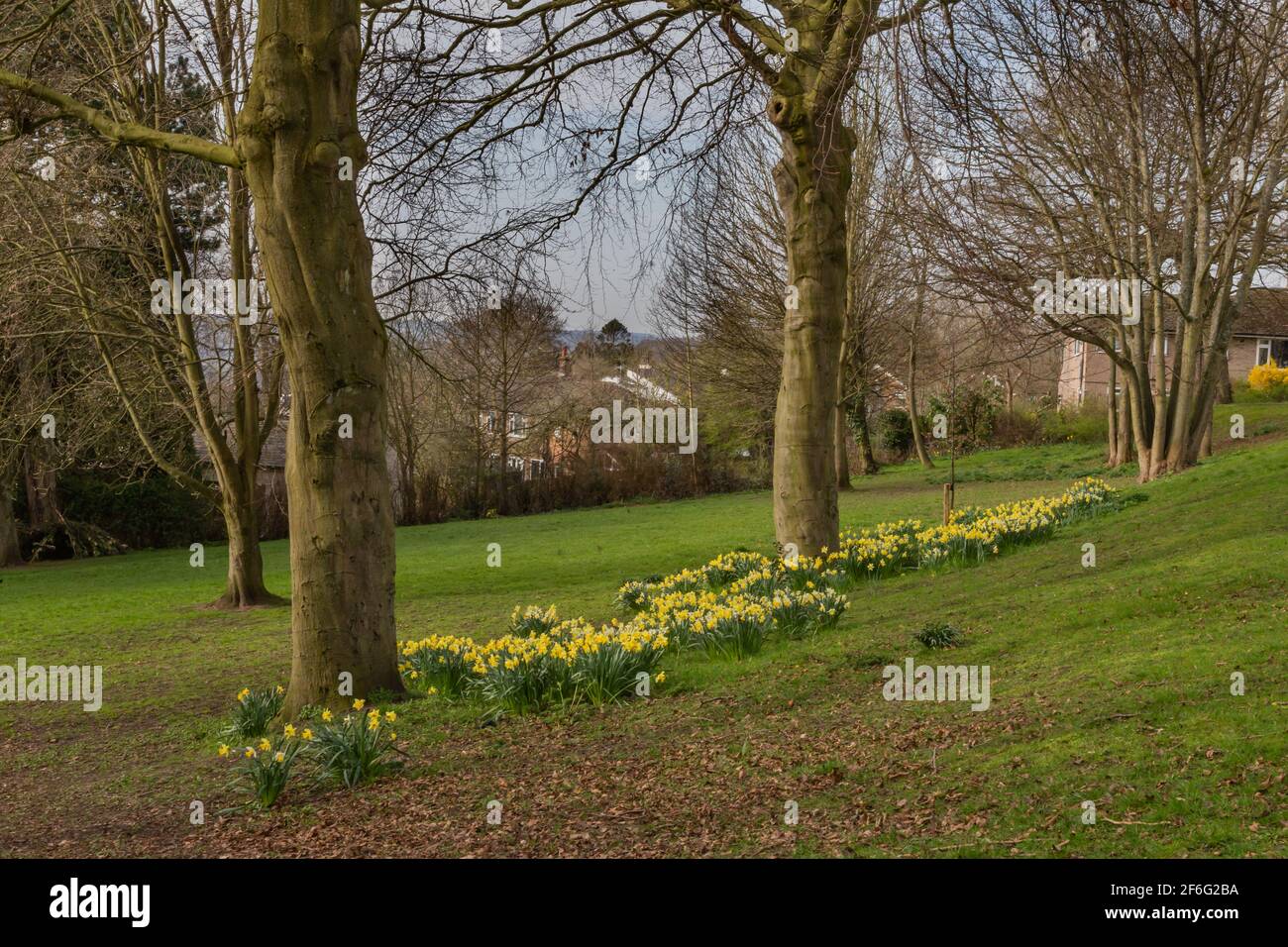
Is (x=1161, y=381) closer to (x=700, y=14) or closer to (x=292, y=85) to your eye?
(x=700, y=14)

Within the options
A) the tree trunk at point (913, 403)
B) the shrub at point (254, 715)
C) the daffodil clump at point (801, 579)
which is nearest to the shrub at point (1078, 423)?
the tree trunk at point (913, 403)

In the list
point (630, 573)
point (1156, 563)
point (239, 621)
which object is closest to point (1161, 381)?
point (630, 573)

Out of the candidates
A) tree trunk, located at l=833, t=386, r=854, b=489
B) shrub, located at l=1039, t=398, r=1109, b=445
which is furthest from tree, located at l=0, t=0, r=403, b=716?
shrub, located at l=1039, t=398, r=1109, b=445

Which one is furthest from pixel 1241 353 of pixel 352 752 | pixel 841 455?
pixel 352 752

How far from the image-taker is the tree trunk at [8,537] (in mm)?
26487

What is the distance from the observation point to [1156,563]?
997cm

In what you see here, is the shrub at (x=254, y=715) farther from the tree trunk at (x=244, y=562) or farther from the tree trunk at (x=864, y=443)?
the tree trunk at (x=864, y=443)

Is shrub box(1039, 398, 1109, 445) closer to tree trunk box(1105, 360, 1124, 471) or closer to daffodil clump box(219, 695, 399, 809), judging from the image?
tree trunk box(1105, 360, 1124, 471)

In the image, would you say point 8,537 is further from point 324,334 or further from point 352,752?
point 352,752

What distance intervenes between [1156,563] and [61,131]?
15.7 m

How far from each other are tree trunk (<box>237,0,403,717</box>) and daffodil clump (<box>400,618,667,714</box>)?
58 cm

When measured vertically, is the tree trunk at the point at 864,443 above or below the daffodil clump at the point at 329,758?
above

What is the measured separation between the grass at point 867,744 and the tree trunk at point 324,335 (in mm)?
819

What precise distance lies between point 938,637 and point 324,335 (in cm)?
496
